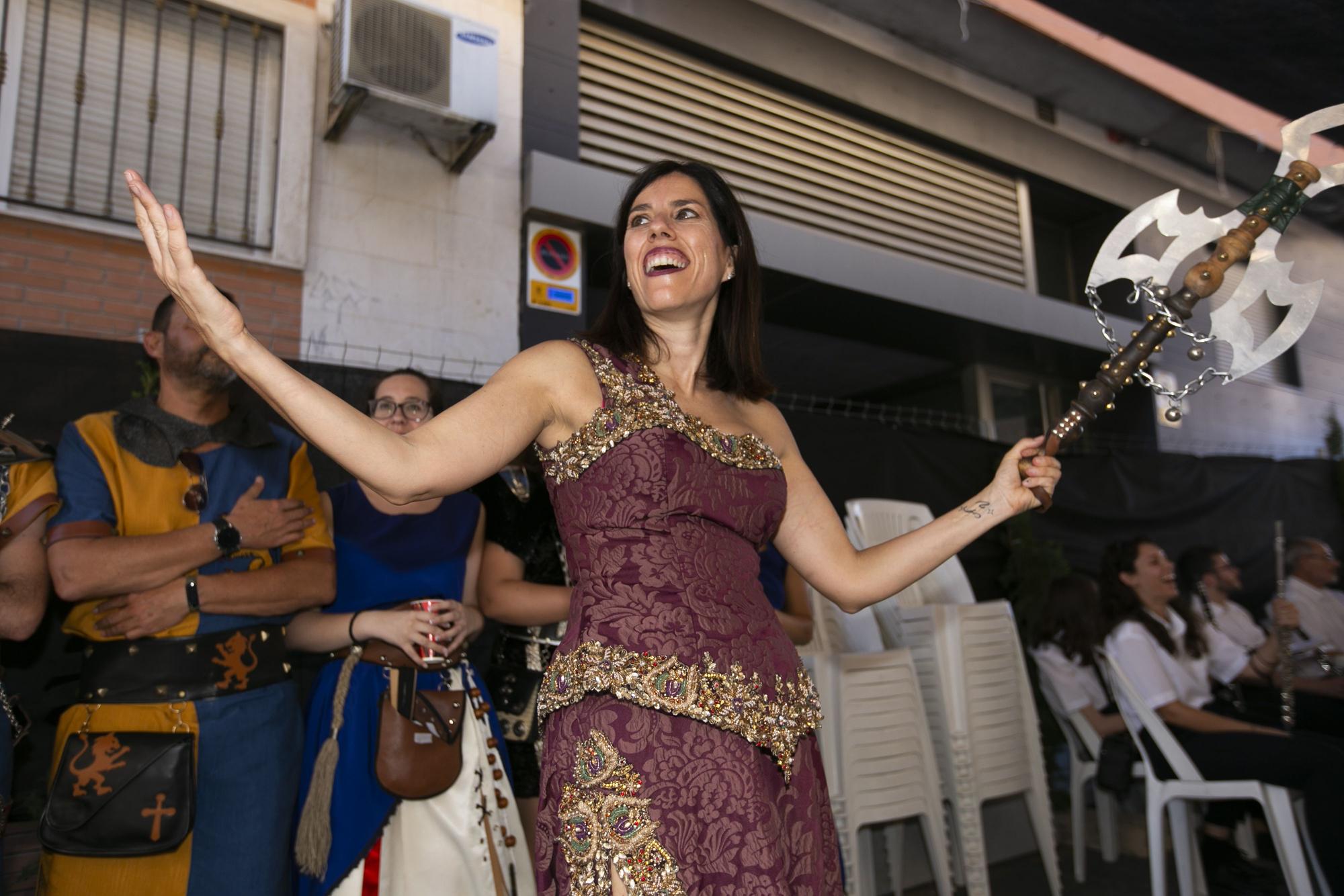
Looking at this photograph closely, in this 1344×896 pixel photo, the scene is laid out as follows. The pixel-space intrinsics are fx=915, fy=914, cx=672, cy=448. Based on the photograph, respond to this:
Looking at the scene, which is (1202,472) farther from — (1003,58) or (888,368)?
(1003,58)

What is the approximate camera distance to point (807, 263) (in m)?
5.60

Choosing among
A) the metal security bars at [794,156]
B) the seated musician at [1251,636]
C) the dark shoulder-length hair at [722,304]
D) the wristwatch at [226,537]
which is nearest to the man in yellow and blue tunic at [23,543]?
the wristwatch at [226,537]

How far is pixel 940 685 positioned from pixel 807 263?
287 centimetres

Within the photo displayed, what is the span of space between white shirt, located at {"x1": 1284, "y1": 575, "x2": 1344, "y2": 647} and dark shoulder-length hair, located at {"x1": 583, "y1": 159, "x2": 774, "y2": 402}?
502cm

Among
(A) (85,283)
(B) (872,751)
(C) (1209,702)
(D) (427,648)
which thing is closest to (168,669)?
(D) (427,648)

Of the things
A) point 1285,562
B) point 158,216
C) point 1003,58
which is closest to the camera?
point 158,216

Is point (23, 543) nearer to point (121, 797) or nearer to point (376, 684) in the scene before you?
point (121, 797)

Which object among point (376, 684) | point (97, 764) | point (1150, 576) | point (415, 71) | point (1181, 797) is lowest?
point (1181, 797)

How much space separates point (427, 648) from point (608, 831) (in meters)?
Result: 1.08

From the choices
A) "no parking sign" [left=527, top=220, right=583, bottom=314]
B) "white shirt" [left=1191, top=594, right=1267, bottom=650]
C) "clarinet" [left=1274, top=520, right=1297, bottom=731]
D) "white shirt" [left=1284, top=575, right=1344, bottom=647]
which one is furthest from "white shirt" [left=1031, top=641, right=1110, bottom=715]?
"no parking sign" [left=527, top=220, right=583, bottom=314]

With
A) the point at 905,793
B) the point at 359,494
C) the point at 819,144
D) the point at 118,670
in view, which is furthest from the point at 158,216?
the point at 819,144

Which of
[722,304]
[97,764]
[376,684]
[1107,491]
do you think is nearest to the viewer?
[722,304]

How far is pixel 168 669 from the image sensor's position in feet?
6.68

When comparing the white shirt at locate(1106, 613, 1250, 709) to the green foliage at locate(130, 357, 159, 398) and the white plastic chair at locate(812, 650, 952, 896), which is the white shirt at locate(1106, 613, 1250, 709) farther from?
the green foliage at locate(130, 357, 159, 398)
